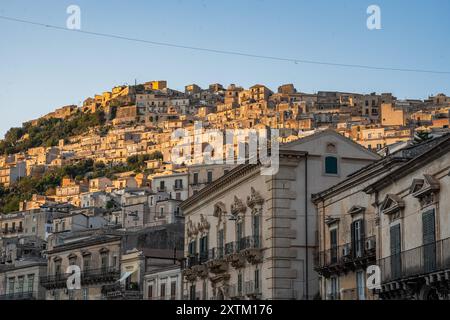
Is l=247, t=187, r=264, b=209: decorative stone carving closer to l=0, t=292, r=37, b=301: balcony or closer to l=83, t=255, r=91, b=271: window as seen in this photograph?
l=83, t=255, r=91, b=271: window

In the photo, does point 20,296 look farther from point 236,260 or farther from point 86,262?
point 236,260

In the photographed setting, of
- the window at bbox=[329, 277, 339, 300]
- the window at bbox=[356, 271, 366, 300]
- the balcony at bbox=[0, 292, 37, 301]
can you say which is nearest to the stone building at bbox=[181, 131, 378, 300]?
the window at bbox=[329, 277, 339, 300]

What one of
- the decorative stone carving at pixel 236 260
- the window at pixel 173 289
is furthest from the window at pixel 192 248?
the decorative stone carving at pixel 236 260

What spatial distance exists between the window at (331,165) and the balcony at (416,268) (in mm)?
12100

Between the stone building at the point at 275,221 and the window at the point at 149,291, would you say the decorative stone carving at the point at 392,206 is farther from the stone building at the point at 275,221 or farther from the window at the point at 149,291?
the window at the point at 149,291

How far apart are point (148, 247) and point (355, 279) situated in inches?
1156

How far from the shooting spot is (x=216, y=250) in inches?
2315

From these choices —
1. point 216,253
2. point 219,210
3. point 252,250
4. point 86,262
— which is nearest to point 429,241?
point 252,250

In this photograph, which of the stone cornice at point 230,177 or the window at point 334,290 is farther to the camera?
the stone cornice at point 230,177

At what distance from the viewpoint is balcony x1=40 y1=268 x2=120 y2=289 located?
71.5 metres

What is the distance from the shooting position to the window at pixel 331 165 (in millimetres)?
53600

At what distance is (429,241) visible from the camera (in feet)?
124

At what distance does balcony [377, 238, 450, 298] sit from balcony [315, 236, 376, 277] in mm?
2113

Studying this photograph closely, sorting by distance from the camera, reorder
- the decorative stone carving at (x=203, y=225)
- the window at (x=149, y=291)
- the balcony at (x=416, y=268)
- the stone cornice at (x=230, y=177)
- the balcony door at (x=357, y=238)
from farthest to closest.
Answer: the window at (x=149, y=291) → the decorative stone carving at (x=203, y=225) → the stone cornice at (x=230, y=177) → the balcony door at (x=357, y=238) → the balcony at (x=416, y=268)
